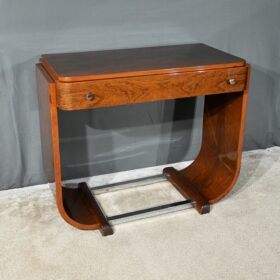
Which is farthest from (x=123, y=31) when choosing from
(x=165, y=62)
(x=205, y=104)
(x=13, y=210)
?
(x=13, y=210)

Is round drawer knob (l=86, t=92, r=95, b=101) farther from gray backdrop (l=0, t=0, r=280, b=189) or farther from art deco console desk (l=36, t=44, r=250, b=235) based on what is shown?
gray backdrop (l=0, t=0, r=280, b=189)

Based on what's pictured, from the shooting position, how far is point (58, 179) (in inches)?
74.6

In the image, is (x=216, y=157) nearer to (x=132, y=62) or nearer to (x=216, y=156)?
(x=216, y=156)

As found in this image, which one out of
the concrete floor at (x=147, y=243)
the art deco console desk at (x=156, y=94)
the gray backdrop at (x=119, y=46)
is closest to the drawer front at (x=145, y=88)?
the art deco console desk at (x=156, y=94)

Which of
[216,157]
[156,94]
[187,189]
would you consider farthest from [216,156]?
[156,94]

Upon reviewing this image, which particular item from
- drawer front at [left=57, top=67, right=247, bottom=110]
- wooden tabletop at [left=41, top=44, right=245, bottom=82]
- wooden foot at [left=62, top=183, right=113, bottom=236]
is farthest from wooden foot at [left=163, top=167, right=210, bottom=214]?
wooden tabletop at [left=41, top=44, right=245, bottom=82]

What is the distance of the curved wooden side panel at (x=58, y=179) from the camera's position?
180cm

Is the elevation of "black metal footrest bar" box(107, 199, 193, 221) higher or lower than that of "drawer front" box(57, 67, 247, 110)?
lower

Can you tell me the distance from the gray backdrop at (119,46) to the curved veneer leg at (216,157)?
19 cm

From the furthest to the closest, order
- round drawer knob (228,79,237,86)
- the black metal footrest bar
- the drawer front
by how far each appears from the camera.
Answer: the black metal footrest bar < round drawer knob (228,79,237,86) < the drawer front

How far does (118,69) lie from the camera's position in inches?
72.0

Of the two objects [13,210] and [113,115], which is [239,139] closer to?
[113,115]

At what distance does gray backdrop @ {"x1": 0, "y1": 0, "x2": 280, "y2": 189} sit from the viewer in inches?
82.7

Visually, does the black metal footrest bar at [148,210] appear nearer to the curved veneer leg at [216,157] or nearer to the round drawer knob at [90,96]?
the curved veneer leg at [216,157]
